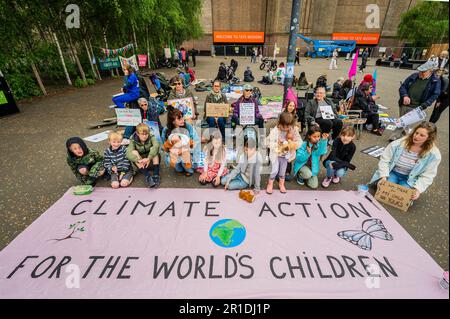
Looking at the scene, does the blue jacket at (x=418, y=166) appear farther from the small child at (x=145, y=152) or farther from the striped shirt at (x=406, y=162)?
the small child at (x=145, y=152)

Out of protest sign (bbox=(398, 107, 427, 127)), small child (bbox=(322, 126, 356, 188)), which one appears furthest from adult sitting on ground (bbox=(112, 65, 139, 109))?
protest sign (bbox=(398, 107, 427, 127))

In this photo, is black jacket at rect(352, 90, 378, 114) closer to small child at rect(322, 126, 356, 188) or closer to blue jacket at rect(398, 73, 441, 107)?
blue jacket at rect(398, 73, 441, 107)

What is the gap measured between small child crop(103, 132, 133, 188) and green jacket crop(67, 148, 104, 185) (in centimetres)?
13

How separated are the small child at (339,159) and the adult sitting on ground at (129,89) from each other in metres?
5.63

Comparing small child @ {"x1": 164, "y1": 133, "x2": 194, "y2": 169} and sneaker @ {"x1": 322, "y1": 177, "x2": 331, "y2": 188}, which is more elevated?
small child @ {"x1": 164, "y1": 133, "x2": 194, "y2": 169}

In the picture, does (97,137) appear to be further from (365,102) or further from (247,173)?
(365,102)

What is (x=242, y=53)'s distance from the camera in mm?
35594

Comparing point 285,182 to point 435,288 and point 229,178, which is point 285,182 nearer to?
point 229,178

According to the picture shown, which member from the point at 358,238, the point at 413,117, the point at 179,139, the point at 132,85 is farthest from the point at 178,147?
the point at 413,117

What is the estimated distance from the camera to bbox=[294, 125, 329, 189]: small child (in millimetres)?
3986

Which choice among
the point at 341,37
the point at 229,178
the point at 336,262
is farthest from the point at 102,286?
the point at 341,37

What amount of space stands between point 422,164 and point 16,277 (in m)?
5.66

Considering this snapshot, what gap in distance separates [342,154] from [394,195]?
1.02 m

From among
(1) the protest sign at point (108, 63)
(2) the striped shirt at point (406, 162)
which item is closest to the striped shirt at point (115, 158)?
(2) the striped shirt at point (406, 162)
